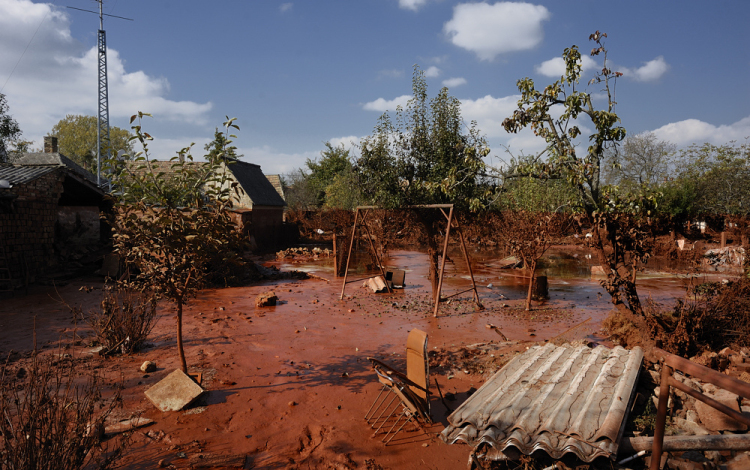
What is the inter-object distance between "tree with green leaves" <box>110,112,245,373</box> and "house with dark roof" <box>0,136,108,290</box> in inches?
261

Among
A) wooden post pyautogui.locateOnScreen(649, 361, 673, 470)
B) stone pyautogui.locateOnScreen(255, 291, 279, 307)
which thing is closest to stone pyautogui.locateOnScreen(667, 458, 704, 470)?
wooden post pyautogui.locateOnScreen(649, 361, 673, 470)

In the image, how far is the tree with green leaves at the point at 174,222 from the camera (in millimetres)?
5707

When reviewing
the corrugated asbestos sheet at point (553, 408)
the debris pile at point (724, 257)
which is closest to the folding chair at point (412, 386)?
the corrugated asbestos sheet at point (553, 408)

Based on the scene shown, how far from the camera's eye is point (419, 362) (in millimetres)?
5312

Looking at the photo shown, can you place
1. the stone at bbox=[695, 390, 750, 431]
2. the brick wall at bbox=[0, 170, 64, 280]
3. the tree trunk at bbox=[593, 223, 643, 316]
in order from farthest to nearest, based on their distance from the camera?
1. the brick wall at bbox=[0, 170, 64, 280]
2. the tree trunk at bbox=[593, 223, 643, 316]
3. the stone at bbox=[695, 390, 750, 431]

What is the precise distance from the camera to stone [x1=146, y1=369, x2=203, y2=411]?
5.73 m

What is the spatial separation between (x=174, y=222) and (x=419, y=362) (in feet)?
12.3

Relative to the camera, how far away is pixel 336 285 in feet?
53.9

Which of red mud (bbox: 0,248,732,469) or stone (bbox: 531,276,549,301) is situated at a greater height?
stone (bbox: 531,276,549,301)

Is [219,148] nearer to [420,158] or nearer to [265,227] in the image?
[420,158]

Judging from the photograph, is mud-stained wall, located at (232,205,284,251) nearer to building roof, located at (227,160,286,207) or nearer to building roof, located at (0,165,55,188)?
building roof, located at (227,160,286,207)

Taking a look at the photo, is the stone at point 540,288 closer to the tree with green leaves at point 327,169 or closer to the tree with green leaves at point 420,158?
the tree with green leaves at point 420,158

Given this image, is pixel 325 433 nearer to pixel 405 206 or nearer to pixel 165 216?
pixel 165 216

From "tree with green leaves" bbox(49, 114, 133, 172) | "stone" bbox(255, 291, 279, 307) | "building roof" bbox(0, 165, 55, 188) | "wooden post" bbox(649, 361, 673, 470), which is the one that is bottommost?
"stone" bbox(255, 291, 279, 307)
